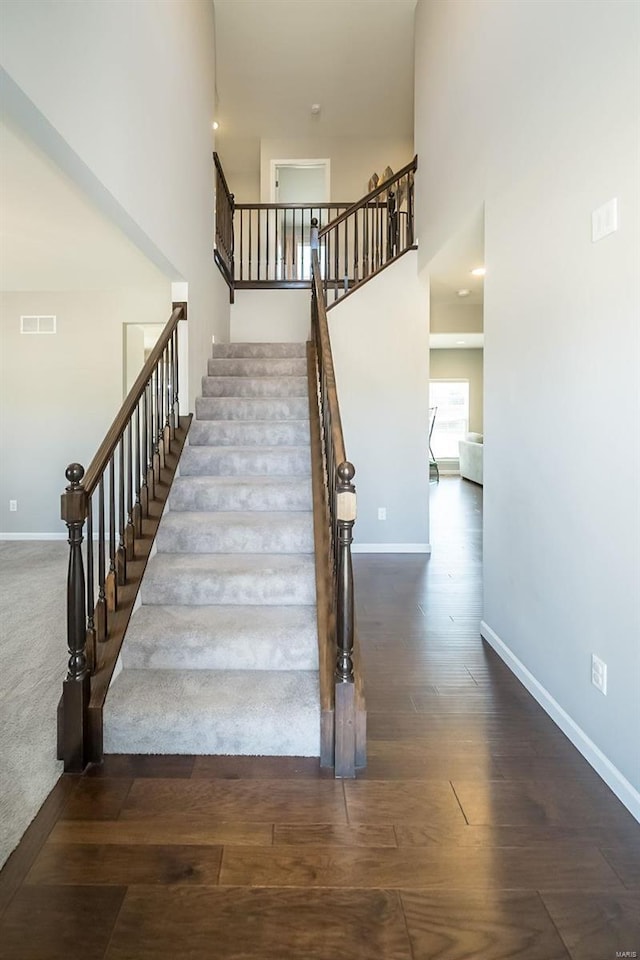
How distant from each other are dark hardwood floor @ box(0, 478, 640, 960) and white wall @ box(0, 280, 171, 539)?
433cm

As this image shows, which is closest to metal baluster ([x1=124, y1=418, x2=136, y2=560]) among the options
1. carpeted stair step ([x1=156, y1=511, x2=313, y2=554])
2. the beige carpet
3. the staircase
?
the staircase

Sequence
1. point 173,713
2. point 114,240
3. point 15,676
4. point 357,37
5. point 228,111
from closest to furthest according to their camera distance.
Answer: point 173,713 → point 15,676 → point 114,240 → point 357,37 → point 228,111

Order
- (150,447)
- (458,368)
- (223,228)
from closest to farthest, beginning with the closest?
1. (150,447)
2. (223,228)
3. (458,368)

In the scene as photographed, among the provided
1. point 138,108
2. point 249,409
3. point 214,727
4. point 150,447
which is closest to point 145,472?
point 150,447

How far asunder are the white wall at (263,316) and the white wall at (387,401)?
1069 mm

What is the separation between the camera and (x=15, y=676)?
2523 mm

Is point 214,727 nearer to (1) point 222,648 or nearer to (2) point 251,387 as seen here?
(1) point 222,648

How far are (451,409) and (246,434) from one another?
9.05 m

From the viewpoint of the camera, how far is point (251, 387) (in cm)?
438

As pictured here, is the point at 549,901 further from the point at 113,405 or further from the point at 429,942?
the point at 113,405

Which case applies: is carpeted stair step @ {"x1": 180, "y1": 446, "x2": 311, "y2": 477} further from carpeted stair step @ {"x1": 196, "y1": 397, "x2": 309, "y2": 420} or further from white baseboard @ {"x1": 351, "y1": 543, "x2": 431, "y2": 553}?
white baseboard @ {"x1": 351, "y1": 543, "x2": 431, "y2": 553}

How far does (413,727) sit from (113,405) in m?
4.70

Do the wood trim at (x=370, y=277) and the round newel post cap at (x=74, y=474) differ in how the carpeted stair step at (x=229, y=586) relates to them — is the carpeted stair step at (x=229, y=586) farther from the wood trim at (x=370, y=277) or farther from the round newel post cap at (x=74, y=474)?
the wood trim at (x=370, y=277)

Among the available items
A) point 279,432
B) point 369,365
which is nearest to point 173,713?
point 279,432
